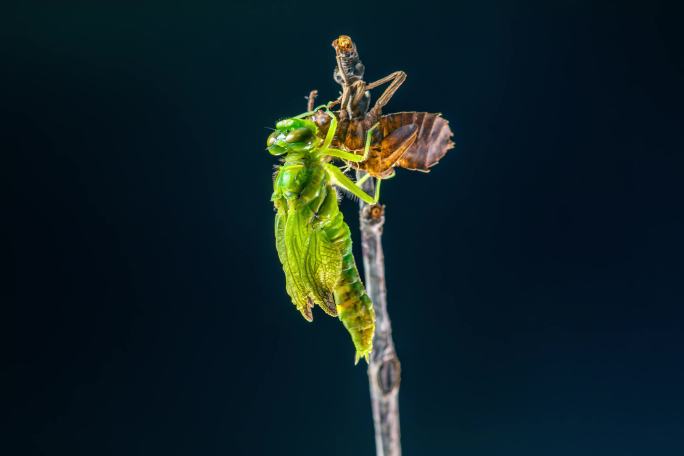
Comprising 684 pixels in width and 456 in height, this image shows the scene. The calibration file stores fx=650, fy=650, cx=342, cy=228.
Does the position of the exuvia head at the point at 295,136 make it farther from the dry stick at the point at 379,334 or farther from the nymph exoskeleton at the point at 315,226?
the dry stick at the point at 379,334

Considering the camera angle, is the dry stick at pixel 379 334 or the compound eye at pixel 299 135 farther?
the dry stick at pixel 379 334

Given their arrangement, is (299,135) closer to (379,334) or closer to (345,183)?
(345,183)

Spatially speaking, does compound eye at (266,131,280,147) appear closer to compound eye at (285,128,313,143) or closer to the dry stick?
compound eye at (285,128,313,143)

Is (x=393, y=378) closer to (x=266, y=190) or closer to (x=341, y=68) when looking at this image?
(x=341, y=68)

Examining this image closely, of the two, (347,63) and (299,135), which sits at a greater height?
(347,63)

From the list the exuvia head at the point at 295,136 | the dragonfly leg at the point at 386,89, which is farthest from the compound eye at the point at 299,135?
the dragonfly leg at the point at 386,89

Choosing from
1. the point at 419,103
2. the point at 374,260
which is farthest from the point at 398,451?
the point at 419,103

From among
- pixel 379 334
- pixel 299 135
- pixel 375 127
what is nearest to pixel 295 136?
pixel 299 135

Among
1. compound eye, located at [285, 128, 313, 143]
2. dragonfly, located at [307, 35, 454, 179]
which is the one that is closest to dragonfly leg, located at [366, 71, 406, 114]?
dragonfly, located at [307, 35, 454, 179]
